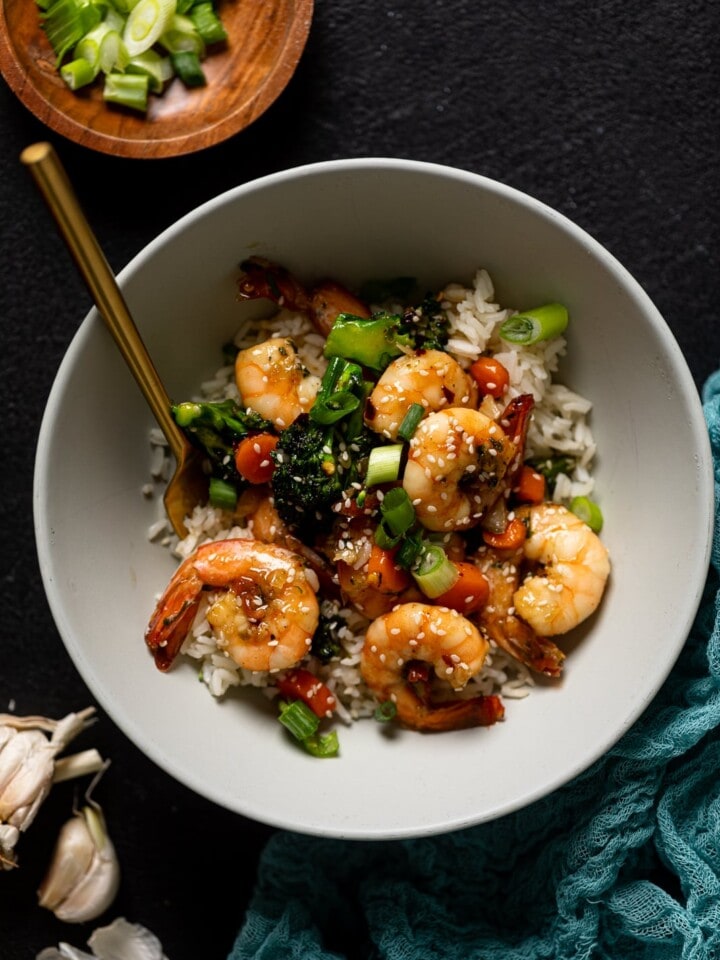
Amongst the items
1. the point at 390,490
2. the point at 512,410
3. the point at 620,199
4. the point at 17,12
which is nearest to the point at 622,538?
the point at 512,410

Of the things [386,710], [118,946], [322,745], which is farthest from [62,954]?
[386,710]

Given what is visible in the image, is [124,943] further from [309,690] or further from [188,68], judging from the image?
[188,68]

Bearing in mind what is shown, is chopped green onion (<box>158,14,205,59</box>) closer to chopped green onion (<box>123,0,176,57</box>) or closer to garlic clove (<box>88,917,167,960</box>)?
chopped green onion (<box>123,0,176,57</box>)

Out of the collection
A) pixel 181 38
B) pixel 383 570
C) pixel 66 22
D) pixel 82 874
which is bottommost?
pixel 82 874

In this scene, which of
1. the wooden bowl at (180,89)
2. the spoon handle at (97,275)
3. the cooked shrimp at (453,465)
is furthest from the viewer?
the wooden bowl at (180,89)

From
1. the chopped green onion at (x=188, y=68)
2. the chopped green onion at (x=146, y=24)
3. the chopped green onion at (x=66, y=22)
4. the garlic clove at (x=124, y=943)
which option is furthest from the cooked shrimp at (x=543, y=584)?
the chopped green onion at (x=66, y=22)

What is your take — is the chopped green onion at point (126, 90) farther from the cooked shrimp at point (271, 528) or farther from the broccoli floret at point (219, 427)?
the cooked shrimp at point (271, 528)

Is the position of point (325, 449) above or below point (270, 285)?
below
